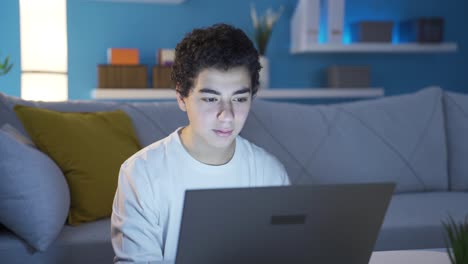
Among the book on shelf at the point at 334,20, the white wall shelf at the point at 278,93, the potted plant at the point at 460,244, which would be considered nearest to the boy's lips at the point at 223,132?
the potted plant at the point at 460,244

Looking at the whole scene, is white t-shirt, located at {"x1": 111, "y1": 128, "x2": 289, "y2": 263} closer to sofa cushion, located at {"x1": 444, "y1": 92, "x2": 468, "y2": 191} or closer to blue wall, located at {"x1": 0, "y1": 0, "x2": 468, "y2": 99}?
sofa cushion, located at {"x1": 444, "y1": 92, "x2": 468, "y2": 191}

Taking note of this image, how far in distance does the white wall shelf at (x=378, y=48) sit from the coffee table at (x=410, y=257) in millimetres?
3166

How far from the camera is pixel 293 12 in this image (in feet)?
14.9

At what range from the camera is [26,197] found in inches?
68.6

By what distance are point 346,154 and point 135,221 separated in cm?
145

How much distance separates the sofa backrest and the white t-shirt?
903mm

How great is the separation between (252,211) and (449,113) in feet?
7.21

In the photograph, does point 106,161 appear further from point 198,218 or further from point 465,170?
point 465,170

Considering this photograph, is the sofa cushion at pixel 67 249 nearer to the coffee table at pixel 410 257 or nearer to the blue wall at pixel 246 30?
the coffee table at pixel 410 257

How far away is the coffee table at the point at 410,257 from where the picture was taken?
116 centimetres

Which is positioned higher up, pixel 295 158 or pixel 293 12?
pixel 293 12

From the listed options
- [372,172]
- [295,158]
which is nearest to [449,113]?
[372,172]

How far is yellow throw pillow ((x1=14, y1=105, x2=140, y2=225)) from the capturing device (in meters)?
1.96

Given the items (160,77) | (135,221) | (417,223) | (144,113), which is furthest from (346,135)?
(160,77)
